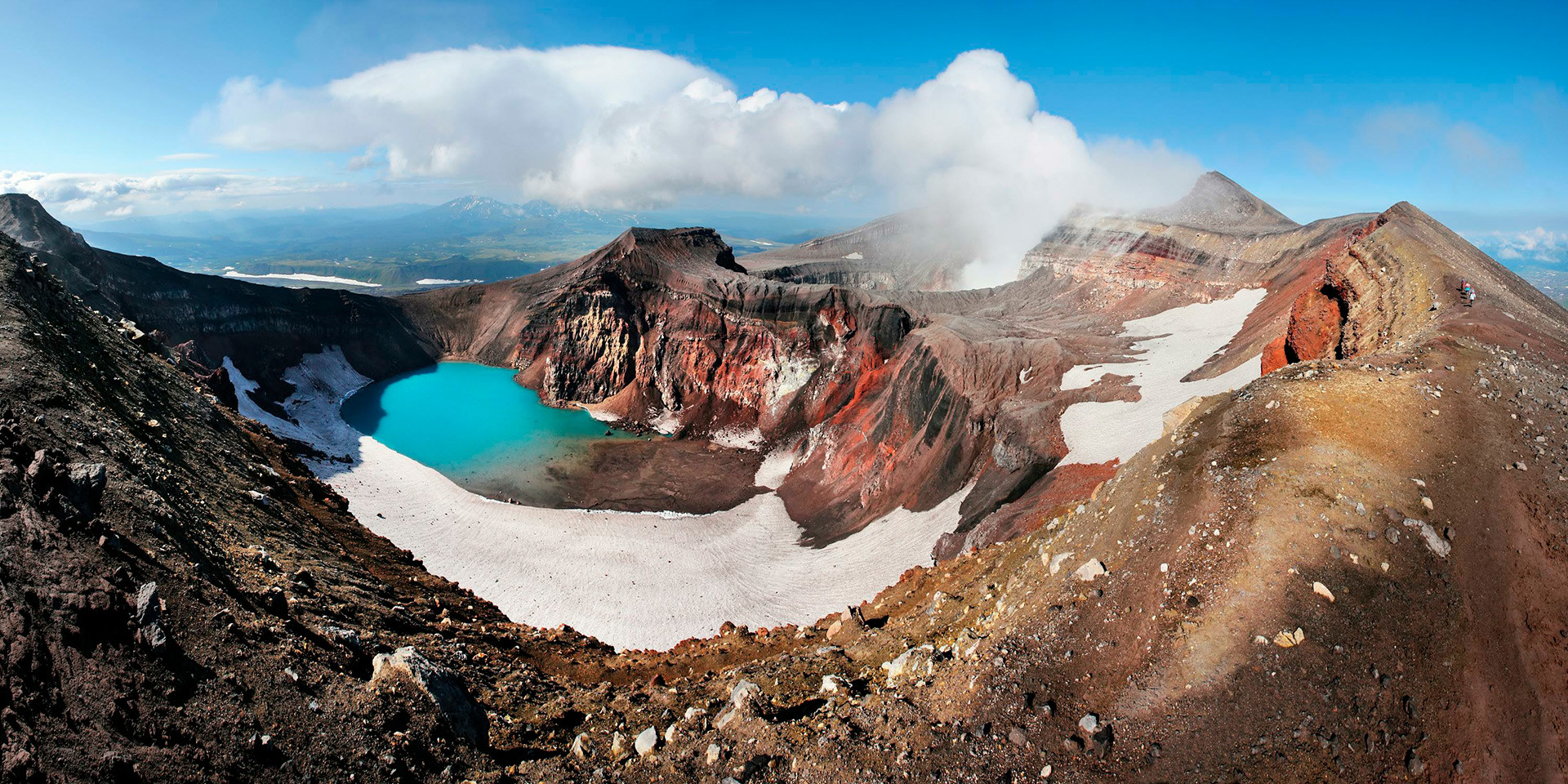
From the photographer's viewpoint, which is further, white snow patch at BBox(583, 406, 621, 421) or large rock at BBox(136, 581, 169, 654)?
white snow patch at BBox(583, 406, 621, 421)

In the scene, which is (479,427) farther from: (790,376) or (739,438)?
(790,376)

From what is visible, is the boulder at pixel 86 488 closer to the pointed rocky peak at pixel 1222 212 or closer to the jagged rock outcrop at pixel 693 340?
the jagged rock outcrop at pixel 693 340

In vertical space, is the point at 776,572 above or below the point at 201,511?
below

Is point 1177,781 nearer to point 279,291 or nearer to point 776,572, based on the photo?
point 776,572

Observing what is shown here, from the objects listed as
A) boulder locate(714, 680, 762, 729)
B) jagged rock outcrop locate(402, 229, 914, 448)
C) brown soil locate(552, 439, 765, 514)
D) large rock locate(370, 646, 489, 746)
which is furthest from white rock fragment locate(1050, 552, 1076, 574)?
jagged rock outcrop locate(402, 229, 914, 448)

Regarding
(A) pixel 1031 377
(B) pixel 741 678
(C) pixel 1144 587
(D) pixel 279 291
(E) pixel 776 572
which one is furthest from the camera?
(D) pixel 279 291

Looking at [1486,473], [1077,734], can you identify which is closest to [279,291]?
[1077,734]

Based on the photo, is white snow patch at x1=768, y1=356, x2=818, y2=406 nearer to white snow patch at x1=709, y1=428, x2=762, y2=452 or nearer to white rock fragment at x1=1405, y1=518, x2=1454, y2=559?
white snow patch at x1=709, y1=428, x2=762, y2=452
